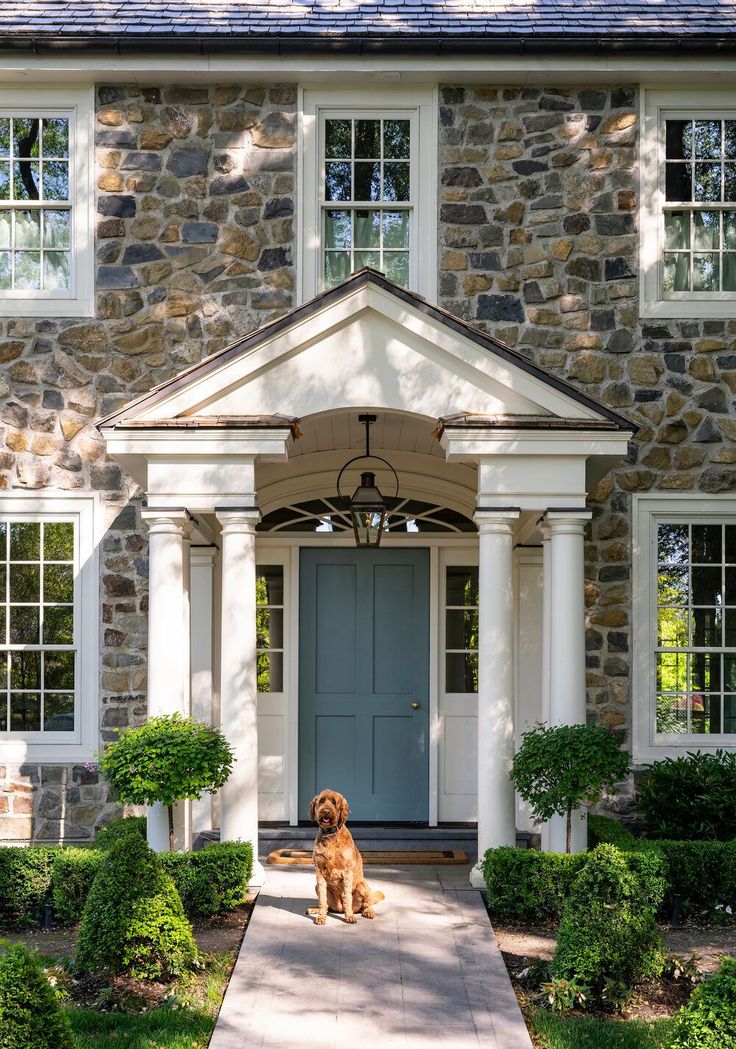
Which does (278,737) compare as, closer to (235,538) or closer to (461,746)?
(461,746)

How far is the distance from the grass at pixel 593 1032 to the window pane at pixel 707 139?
23.9 ft

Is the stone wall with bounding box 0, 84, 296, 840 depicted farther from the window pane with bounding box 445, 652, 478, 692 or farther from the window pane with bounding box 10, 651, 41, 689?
the window pane with bounding box 445, 652, 478, 692

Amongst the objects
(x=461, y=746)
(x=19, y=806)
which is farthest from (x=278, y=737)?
(x=19, y=806)

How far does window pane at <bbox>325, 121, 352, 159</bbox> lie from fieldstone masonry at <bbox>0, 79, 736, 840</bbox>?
0.36 m

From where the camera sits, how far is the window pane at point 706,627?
374 inches

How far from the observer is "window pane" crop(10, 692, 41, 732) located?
9.40 metres

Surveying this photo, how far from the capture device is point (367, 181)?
9750 mm

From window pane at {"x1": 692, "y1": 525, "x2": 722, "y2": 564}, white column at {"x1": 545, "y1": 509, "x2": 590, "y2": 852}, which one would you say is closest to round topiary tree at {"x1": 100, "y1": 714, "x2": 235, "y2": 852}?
white column at {"x1": 545, "y1": 509, "x2": 590, "y2": 852}

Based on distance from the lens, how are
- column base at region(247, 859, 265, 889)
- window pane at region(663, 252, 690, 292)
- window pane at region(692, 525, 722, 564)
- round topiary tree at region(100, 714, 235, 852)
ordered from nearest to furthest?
1. round topiary tree at region(100, 714, 235, 852)
2. column base at region(247, 859, 265, 889)
3. window pane at region(692, 525, 722, 564)
4. window pane at region(663, 252, 690, 292)

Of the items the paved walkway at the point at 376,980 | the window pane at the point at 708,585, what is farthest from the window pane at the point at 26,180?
the window pane at the point at 708,585

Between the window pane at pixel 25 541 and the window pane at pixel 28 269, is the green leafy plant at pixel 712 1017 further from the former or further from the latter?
the window pane at pixel 28 269

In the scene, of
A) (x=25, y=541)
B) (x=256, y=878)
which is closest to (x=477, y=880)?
(x=256, y=878)

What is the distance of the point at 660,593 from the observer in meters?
9.51

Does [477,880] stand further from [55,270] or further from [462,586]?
[55,270]
